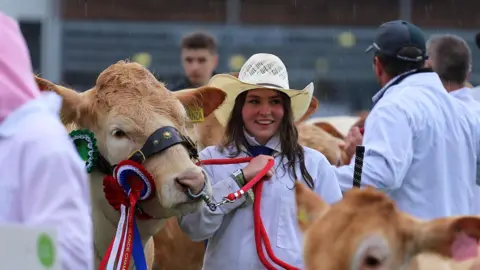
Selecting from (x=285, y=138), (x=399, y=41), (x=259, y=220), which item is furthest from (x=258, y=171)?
(x=399, y=41)

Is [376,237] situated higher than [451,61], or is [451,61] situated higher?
[451,61]

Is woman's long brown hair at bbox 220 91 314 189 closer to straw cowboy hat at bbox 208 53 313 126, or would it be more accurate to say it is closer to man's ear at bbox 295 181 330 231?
straw cowboy hat at bbox 208 53 313 126

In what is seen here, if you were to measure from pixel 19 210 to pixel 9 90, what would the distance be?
337 millimetres

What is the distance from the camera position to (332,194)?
576cm

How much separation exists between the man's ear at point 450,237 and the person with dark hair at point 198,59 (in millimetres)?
5585

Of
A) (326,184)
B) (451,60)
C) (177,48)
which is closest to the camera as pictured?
(326,184)

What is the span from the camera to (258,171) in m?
5.57

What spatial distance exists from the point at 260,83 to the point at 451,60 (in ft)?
8.54

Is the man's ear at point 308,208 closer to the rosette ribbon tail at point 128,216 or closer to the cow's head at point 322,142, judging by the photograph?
the rosette ribbon tail at point 128,216

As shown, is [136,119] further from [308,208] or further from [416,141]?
[416,141]

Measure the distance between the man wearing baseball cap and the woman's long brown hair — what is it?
643 mm

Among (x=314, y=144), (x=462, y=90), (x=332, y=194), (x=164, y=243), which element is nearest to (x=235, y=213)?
(x=332, y=194)

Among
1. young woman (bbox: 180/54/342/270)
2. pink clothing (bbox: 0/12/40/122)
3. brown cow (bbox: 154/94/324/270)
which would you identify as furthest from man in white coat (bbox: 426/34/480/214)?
pink clothing (bbox: 0/12/40/122)

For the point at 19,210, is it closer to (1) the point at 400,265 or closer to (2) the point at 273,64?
(1) the point at 400,265
